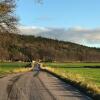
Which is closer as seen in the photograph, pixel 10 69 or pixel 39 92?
pixel 39 92

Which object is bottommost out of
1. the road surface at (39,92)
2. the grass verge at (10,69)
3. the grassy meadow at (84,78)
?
the road surface at (39,92)

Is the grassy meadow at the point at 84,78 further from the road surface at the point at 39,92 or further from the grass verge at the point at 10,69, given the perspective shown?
the grass verge at the point at 10,69

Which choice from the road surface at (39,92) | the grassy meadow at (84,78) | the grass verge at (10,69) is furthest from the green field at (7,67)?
the road surface at (39,92)

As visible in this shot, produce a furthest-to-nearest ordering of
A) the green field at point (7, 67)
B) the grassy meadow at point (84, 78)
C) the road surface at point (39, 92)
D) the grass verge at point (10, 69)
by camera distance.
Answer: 1. the green field at point (7, 67)
2. the grass verge at point (10, 69)
3. the grassy meadow at point (84, 78)
4. the road surface at point (39, 92)

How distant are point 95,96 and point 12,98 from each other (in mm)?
3581

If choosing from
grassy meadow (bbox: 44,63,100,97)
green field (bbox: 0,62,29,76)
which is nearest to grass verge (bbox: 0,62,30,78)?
green field (bbox: 0,62,29,76)

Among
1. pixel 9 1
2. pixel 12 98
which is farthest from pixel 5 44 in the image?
pixel 12 98

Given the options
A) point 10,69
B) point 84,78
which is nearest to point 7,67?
point 10,69

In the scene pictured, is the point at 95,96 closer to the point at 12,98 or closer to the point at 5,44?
the point at 12,98

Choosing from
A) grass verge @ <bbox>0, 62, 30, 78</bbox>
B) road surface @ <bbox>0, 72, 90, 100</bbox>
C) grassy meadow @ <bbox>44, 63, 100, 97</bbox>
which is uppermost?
grass verge @ <bbox>0, 62, 30, 78</bbox>

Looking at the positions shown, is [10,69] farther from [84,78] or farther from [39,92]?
[39,92]

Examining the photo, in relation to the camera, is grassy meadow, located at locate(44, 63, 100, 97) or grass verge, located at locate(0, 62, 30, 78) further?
grass verge, located at locate(0, 62, 30, 78)

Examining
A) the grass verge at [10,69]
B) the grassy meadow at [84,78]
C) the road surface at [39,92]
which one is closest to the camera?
the road surface at [39,92]

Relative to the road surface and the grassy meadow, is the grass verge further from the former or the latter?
the road surface
